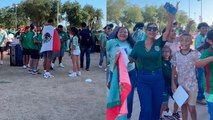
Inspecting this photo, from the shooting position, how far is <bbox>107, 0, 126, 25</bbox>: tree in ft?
17.7

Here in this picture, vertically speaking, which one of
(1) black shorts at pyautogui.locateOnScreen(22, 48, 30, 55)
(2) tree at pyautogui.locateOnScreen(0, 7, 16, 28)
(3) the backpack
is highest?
(2) tree at pyautogui.locateOnScreen(0, 7, 16, 28)

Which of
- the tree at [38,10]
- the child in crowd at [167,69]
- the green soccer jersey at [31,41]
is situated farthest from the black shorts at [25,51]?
the tree at [38,10]

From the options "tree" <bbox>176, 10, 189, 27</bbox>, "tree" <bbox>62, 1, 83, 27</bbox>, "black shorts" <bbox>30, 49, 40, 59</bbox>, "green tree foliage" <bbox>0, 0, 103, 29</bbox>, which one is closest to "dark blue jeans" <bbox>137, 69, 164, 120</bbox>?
"tree" <bbox>176, 10, 189, 27</bbox>

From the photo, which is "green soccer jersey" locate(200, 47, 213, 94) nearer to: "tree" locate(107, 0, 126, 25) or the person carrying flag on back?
"tree" locate(107, 0, 126, 25)

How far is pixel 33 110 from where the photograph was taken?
5902 millimetres

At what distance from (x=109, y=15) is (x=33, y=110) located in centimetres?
224

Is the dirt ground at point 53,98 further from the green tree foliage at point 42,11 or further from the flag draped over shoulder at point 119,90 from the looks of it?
the green tree foliage at point 42,11

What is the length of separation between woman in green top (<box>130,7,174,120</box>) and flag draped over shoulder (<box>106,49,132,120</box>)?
0.20m

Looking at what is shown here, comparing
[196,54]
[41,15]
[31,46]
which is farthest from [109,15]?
[41,15]

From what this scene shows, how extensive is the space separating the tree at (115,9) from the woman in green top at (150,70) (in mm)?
1177

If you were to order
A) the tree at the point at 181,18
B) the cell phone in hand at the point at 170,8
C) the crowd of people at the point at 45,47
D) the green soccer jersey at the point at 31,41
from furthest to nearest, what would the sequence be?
the green soccer jersey at the point at 31,41, the crowd of people at the point at 45,47, the tree at the point at 181,18, the cell phone in hand at the point at 170,8

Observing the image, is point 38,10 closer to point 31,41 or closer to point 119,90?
point 31,41

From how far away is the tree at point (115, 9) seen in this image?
5.39 meters

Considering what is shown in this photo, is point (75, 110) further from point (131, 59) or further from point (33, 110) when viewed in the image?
point (131, 59)
